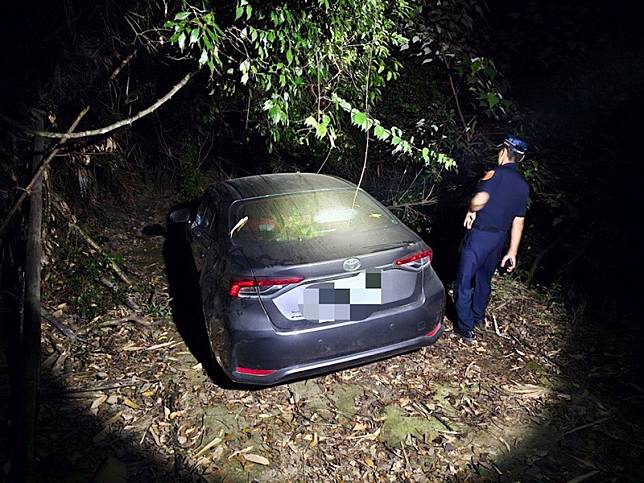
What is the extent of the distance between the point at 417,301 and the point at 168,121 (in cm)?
685

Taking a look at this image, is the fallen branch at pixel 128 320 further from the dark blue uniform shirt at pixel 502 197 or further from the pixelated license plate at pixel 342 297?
the dark blue uniform shirt at pixel 502 197

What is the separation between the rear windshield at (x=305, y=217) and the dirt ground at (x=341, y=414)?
4.09 feet

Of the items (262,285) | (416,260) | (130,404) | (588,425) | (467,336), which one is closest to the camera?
(262,285)

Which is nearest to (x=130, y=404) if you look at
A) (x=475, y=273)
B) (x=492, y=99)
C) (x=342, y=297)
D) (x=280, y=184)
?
(x=342, y=297)

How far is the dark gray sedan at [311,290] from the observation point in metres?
2.97

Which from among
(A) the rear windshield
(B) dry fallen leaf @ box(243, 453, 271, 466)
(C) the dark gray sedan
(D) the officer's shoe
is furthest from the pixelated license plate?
(D) the officer's shoe

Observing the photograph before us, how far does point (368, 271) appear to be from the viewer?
3115mm

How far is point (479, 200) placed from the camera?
388cm

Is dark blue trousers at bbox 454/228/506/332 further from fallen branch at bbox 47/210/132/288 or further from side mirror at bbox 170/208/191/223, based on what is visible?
fallen branch at bbox 47/210/132/288

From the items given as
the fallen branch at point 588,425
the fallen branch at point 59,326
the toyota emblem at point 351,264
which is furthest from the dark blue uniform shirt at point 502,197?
the fallen branch at point 59,326

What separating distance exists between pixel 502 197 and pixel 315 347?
2.05 meters

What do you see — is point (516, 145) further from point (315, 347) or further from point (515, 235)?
point (315, 347)

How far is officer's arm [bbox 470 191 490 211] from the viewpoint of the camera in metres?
3.85

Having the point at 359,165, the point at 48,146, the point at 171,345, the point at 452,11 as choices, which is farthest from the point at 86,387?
the point at 452,11
